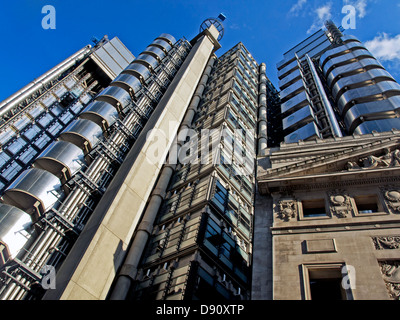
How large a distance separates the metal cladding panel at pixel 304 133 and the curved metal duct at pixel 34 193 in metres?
32.6

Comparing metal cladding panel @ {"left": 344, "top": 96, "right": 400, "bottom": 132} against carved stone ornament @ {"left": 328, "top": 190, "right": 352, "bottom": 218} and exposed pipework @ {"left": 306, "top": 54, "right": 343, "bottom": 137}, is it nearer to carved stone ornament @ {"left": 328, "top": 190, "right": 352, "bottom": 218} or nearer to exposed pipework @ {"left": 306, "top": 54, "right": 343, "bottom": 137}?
exposed pipework @ {"left": 306, "top": 54, "right": 343, "bottom": 137}

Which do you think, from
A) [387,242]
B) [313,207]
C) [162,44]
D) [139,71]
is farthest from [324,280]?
[162,44]

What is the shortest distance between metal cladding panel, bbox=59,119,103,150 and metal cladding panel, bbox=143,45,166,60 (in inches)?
1082

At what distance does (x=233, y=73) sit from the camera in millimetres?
58438

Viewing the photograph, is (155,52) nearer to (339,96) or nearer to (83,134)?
(83,134)

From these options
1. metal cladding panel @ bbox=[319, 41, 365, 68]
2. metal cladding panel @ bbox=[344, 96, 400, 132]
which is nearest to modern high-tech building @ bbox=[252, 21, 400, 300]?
metal cladding panel @ bbox=[344, 96, 400, 132]

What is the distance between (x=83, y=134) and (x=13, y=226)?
1238 cm

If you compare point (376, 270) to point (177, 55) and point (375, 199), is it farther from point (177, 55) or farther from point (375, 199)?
A: point (177, 55)

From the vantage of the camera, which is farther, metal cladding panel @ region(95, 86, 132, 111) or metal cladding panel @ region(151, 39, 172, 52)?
metal cladding panel @ region(151, 39, 172, 52)

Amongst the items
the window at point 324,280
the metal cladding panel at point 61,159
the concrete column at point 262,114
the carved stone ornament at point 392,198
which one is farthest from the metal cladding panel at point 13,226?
the carved stone ornament at point 392,198

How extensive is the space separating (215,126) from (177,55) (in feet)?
99.6

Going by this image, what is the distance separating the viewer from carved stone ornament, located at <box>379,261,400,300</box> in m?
14.8

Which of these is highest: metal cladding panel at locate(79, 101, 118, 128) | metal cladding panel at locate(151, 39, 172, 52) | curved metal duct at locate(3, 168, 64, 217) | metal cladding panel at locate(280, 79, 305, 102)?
metal cladding panel at locate(151, 39, 172, 52)

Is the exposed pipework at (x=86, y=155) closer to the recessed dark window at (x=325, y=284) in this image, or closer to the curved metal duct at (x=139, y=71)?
the curved metal duct at (x=139, y=71)
